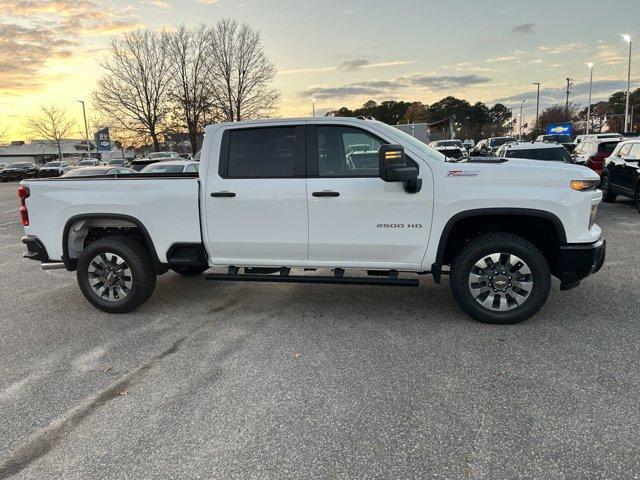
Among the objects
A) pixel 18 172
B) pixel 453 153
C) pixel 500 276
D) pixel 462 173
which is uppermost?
pixel 453 153

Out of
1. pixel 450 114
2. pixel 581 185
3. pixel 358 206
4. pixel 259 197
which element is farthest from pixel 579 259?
pixel 450 114

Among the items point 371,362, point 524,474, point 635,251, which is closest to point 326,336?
point 371,362

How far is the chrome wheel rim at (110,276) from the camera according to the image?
17.2 feet

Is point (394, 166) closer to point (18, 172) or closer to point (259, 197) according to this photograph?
point (259, 197)

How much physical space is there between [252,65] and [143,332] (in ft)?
131

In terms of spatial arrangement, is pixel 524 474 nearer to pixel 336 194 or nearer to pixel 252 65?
pixel 336 194

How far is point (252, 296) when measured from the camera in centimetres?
589

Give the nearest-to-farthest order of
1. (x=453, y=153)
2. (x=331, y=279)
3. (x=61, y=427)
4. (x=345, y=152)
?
(x=61, y=427)
(x=345, y=152)
(x=331, y=279)
(x=453, y=153)

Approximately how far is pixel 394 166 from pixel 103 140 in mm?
53001

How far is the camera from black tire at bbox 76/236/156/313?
16.9 ft

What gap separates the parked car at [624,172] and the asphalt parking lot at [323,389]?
24.3ft

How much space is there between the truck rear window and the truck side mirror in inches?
37.8

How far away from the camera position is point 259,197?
15.5 feet

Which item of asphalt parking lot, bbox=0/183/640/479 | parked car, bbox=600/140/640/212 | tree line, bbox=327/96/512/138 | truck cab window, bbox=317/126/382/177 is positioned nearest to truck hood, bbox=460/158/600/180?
truck cab window, bbox=317/126/382/177
